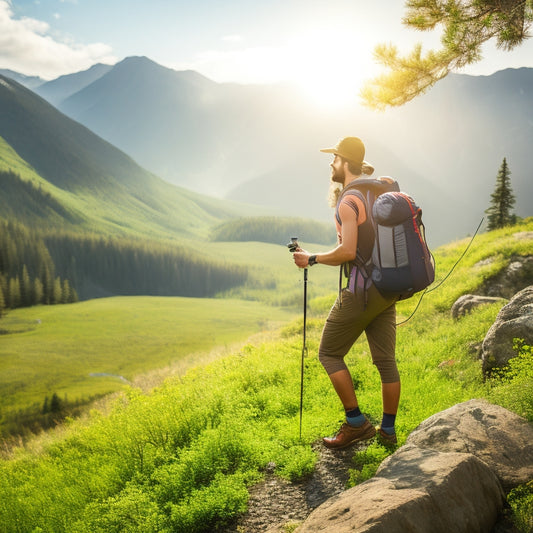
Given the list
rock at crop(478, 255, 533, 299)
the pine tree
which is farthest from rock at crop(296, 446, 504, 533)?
the pine tree

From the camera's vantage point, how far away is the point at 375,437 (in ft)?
17.1

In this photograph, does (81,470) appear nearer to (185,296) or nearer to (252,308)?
(252,308)

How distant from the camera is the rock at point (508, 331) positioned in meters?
5.35

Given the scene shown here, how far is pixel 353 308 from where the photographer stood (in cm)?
441

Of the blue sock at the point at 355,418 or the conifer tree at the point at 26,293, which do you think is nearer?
the blue sock at the point at 355,418

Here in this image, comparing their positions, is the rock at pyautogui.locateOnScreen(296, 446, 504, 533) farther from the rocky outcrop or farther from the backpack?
the backpack

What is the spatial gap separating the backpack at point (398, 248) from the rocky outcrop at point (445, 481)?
137 cm

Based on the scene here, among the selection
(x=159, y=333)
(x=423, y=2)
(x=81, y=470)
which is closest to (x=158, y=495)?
(x=81, y=470)

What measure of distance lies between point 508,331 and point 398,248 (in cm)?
258

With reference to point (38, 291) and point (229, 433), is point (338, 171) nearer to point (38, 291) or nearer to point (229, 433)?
point (229, 433)

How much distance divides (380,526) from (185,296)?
627ft

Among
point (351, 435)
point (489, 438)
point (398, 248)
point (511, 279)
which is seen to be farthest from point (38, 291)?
point (489, 438)

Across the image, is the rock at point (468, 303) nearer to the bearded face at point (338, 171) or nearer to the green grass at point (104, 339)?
the bearded face at point (338, 171)

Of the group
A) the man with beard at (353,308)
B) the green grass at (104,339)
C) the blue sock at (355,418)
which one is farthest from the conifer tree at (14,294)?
the man with beard at (353,308)
